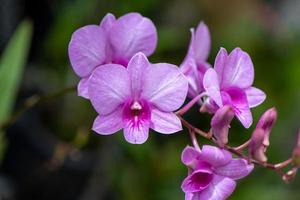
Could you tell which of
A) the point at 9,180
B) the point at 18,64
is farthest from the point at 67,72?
the point at 18,64

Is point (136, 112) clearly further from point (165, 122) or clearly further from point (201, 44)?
point (201, 44)

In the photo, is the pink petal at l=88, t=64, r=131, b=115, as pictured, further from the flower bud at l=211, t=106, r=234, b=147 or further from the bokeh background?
the bokeh background

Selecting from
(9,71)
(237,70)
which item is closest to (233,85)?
(237,70)

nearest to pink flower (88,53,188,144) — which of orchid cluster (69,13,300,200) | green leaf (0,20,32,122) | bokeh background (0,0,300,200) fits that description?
orchid cluster (69,13,300,200)

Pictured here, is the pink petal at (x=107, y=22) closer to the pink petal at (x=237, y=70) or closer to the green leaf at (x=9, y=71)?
the pink petal at (x=237, y=70)

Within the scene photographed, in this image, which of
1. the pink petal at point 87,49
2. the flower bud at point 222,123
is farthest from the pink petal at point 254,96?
the pink petal at point 87,49

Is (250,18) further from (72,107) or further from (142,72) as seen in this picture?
(142,72)
